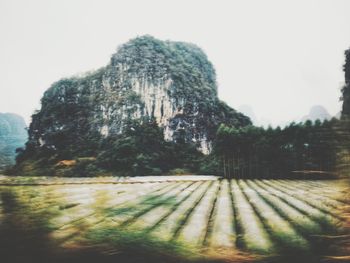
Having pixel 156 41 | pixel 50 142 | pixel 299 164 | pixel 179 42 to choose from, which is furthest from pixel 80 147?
pixel 299 164

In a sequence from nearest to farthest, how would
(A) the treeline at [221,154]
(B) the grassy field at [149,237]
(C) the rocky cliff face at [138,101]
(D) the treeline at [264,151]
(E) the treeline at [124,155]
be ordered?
(B) the grassy field at [149,237]
(A) the treeline at [221,154]
(D) the treeline at [264,151]
(E) the treeline at [124,155]
(C) the rocky cliff face at [138,101]

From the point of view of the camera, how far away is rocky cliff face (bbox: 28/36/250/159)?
242 feet

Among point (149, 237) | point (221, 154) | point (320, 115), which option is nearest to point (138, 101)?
point (221, 154)

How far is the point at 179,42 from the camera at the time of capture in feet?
317

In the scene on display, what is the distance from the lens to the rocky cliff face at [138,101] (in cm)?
7381

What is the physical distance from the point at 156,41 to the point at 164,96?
19.1 m

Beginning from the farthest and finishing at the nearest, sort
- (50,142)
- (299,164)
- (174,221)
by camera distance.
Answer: (50,142), (299,164), (174,221)

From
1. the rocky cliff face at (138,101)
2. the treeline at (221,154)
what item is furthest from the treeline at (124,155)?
the rocky cliff face at (138,101)

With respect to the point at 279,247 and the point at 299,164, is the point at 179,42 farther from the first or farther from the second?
the point at 279,247

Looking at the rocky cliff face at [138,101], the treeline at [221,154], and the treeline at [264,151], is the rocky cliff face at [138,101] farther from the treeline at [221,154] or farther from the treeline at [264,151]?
the treeline at [264,151]

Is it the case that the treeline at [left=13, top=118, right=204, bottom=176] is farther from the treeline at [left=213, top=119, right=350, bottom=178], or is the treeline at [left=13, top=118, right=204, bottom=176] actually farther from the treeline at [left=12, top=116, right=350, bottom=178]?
the treeline at [left=213, top=119, right=350, bottom=178]

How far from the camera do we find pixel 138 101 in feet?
254

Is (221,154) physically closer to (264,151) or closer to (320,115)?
(264,151)

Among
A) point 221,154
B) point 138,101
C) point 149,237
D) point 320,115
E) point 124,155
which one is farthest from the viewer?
point 138,101
